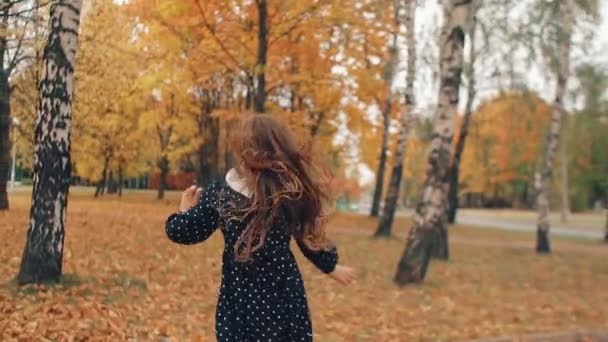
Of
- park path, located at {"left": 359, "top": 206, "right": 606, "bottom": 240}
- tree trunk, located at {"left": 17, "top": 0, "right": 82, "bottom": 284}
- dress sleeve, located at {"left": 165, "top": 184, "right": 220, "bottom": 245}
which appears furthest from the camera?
park path, located at {"left": 359, "top": 206, "right": 606, "bottom": 240}

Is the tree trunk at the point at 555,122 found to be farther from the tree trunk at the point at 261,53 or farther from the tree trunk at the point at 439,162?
the tree trunk at the point at 261,53

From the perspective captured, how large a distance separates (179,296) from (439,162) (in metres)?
4.46

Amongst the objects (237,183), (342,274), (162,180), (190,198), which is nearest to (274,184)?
(237,183)

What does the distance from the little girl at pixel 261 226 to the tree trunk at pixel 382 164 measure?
14.9 m

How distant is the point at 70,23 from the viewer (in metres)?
5.52

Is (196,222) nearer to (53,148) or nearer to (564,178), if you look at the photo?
(53,148)

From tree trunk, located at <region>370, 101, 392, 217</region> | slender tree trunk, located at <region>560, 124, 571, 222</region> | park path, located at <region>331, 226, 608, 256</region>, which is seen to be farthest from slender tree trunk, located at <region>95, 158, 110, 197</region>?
slender tree trunk, located at <region>560, 124, 571, 222</region>

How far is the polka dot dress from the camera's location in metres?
2.81

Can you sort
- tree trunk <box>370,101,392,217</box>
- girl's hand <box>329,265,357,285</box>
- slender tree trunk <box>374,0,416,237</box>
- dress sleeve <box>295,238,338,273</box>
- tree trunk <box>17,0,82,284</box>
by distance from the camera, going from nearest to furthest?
1. dress sleeve <box>295,238,338,273</box>
2. girl's hand <box>329,265,357,285</box>
3. tree trunk <box>17,0,82,284</box>
4. slender tree trunk <box>374,0,416,237</box>
5. tree trunk <box>370,101,392,217</box>

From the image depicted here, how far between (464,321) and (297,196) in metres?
5.33

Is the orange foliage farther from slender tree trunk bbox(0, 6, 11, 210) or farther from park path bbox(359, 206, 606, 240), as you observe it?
slender tree trunk bbox(0, 6, 11, 210)

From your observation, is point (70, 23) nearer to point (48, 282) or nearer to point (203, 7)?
point (48, 282)

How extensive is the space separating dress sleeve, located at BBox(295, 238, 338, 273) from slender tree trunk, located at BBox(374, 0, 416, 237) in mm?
12074

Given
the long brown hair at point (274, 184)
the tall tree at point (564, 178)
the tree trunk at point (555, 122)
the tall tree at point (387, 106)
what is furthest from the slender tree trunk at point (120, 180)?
the tall tree at point (564, 178)
